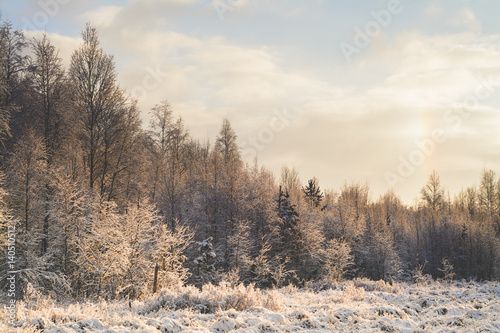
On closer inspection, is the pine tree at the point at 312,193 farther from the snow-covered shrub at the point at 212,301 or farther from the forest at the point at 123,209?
the snow-covered shrub at the point at 212,301

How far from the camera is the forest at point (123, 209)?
16.3 meters

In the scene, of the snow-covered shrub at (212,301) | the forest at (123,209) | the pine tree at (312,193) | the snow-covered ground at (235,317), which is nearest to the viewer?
the snow-covered ground at (235,317)

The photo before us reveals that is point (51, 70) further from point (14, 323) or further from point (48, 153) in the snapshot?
point (14, 323)

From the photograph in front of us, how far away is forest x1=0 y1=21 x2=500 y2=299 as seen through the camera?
53.5 ft

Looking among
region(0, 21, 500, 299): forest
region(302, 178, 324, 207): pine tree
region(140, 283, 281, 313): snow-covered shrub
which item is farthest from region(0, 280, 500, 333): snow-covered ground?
region(302, 178, 324, 207): pine tree

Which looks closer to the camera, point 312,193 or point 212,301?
point 212,301

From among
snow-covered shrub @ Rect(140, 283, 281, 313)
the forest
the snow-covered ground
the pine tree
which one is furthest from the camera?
the pine tree

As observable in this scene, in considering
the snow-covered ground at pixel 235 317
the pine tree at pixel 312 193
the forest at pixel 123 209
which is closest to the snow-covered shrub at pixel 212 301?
the snow-covered ground at pixel 235 317

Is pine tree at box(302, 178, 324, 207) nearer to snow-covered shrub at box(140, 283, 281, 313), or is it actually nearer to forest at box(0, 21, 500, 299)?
forest at box(0, 21, 500, 299)

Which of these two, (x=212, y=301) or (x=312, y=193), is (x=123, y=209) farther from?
(x=312, y=193)

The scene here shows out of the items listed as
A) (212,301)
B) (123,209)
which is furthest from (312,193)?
(212,301)

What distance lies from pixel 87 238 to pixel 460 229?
183 feet

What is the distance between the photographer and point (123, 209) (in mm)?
26297

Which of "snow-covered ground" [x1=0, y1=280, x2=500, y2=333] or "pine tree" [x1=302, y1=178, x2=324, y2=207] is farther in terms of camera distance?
"pine tree" [x1=302, y1=178, x2=324, y2=207]
